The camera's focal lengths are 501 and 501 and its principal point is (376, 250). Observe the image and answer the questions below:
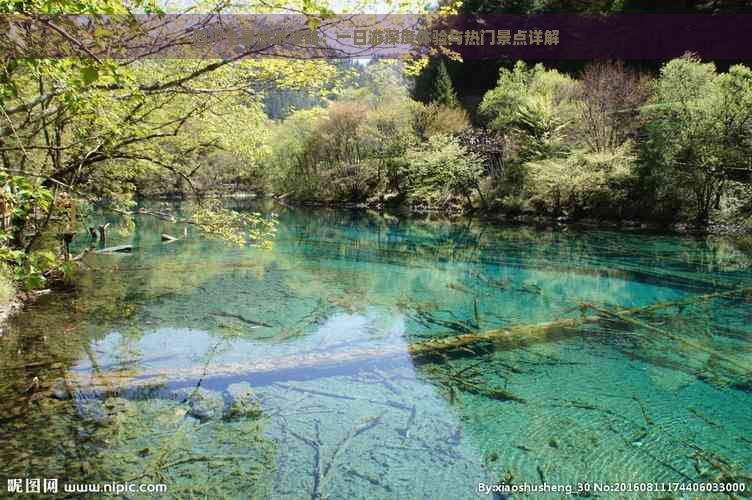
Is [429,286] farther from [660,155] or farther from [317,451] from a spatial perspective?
[660,155]

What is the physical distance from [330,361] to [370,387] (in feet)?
3.75

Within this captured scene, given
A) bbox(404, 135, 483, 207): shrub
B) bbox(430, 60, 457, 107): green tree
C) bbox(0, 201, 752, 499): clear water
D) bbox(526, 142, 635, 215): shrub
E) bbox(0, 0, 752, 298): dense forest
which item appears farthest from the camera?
bbox(430, 60, 457, 107): green tree

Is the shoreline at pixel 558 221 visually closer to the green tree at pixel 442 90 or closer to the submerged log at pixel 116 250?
the submerged log at pixel 116 250

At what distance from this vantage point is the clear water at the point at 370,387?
510 cm

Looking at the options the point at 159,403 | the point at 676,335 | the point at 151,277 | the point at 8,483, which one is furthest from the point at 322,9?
the point at 151,277

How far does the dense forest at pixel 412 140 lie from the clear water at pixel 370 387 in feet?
7.19

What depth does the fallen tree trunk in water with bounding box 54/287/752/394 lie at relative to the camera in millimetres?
6996

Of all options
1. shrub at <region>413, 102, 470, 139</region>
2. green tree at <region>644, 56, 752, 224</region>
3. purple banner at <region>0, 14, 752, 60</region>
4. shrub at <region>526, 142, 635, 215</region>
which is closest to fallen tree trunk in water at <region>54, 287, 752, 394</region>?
purple banner at <region>0, 14, 752, 60</region>

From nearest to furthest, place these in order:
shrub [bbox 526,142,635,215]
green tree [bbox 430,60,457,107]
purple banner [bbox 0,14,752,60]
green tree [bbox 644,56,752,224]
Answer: purple banner [bbox 0,14,752,60]
green tree [bbox 644,56,752,224]
shrub [bbox 526,142,635,215]
green tree [bbox 430,60,457,107]

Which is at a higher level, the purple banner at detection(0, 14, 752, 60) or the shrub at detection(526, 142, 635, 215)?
the purple banner at detection(0, 14, 752, 60)

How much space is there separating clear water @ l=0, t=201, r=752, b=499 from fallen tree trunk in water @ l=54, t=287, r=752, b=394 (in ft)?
0.15

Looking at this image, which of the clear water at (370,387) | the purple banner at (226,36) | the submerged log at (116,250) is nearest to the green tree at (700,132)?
the clear water at (370,387)

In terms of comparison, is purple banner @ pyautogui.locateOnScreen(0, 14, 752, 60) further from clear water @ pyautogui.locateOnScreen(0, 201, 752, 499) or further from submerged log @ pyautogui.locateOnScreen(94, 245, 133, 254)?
submerged log @ pyautogui.locateOnScreen(94, 245, 133, 254)

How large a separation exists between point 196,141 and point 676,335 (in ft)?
31.9
